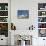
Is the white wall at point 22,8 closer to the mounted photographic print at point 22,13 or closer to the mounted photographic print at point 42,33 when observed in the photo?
the mounted photographic print at point 22,13

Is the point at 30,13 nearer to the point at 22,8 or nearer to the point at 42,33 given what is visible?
the point at 22,8

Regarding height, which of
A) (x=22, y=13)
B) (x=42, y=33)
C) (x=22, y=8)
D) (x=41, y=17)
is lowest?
(x=42, y=33)

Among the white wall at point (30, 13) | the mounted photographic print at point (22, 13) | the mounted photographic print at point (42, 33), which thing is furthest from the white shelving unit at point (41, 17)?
the mounted photographic print at point (22, 13)

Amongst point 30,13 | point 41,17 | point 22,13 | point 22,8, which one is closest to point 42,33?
point 41,17

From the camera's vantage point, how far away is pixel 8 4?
659 centimetres

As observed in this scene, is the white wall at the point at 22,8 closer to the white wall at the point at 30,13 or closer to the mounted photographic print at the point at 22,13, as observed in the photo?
the white wall at the point at 30,13

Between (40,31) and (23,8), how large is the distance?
1.50 m

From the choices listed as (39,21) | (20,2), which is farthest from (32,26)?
(20,2)

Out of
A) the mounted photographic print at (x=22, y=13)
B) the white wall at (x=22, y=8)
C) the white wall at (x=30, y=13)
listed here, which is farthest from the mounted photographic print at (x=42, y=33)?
the mounted photographic print at (x=22, y=13)

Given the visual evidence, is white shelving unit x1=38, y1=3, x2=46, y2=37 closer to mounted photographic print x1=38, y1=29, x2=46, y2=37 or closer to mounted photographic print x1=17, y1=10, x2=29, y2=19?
mounted photographic print x1=38, y1=29, x2=46, y2=37

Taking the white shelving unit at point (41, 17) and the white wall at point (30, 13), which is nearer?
the white wall at point (30, 13)

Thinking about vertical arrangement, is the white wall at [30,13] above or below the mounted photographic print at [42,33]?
above

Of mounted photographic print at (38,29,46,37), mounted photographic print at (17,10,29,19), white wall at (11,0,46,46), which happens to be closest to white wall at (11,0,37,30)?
white wall at (11,0,46,46)

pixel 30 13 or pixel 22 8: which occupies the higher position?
pixel 22 8
